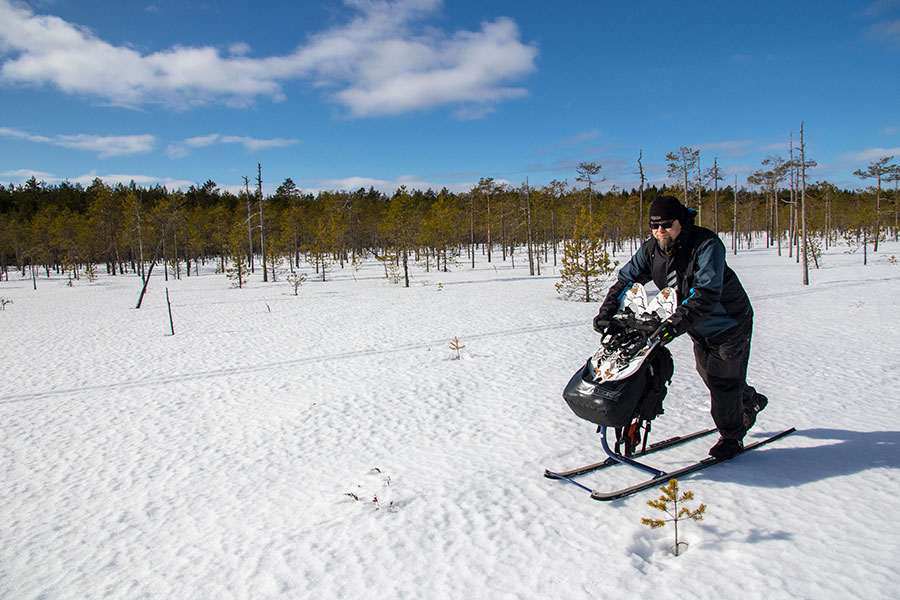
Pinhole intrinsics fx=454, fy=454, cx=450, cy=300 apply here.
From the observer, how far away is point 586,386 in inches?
127

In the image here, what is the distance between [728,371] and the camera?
3637 millimetres

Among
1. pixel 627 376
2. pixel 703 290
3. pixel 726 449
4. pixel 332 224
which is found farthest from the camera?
pixel 332 224

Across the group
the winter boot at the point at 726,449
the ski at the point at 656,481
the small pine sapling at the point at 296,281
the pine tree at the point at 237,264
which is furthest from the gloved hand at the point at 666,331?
the pine tree at the point at 237,264

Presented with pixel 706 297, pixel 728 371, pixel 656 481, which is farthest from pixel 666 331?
pixel 656 481

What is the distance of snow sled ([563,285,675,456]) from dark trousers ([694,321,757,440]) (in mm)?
582

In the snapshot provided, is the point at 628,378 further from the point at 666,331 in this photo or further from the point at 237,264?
the point at 237,264

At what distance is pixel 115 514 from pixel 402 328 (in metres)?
10.4

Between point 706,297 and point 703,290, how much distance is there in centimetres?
5

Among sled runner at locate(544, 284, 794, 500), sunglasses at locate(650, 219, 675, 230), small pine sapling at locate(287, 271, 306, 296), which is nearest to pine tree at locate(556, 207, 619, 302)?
small pine sapling at locate(287, 271, 306, 296)

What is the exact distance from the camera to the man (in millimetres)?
3285

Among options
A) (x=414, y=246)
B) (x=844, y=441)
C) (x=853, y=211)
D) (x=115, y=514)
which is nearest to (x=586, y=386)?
(x=844, y=441)

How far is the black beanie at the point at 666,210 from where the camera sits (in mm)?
3432

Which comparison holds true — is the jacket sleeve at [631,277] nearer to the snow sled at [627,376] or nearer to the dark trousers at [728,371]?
the snow sled at [627,376]

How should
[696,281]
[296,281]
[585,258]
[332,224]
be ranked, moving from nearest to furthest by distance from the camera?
[696,281]
[585,258]
[296,281]
[332,224]
